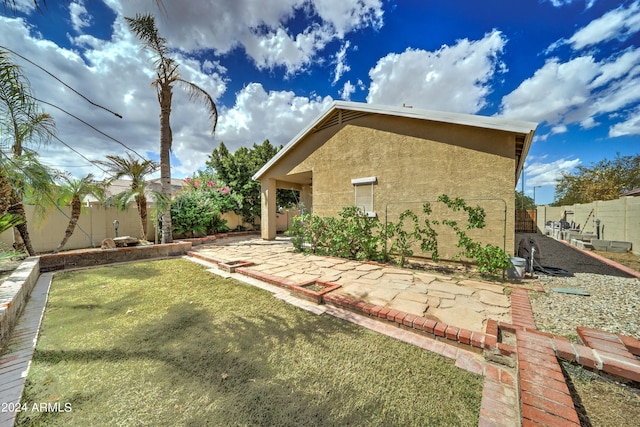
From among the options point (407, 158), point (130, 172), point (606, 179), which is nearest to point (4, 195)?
point (130, 172)

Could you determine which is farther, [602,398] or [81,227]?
[81,227]

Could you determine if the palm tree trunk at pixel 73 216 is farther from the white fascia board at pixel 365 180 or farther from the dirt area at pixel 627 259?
the dirt area at pixel 627 259

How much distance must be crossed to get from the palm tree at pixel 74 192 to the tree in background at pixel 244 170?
20.7ft

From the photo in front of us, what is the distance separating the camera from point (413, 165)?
6789 millimetres

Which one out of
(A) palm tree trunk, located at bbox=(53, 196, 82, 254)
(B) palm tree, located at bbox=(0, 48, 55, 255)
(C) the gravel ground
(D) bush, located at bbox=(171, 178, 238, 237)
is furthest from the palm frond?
(C) the gravel ground

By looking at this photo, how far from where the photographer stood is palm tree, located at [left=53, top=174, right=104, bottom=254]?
732 cm

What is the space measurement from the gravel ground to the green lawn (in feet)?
7.01

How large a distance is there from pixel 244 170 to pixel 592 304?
14943mm

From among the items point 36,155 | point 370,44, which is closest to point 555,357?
point 36,155

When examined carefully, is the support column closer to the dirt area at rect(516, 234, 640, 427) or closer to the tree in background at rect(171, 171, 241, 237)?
the tree in background at rect(171, 171, 241, 237)

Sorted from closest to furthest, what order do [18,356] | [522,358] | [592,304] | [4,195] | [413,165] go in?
[522,358] < [18,356] < [592,304] < [4,195] < [413,165]

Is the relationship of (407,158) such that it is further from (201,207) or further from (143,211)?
(143,211)

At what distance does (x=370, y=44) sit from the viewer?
9828 mm

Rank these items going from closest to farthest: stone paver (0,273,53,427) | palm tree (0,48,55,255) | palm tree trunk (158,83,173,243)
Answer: stone paver (0,273,53,427), palm tree (0,48,55,255), palm tree trunk (158,83,173,243)
